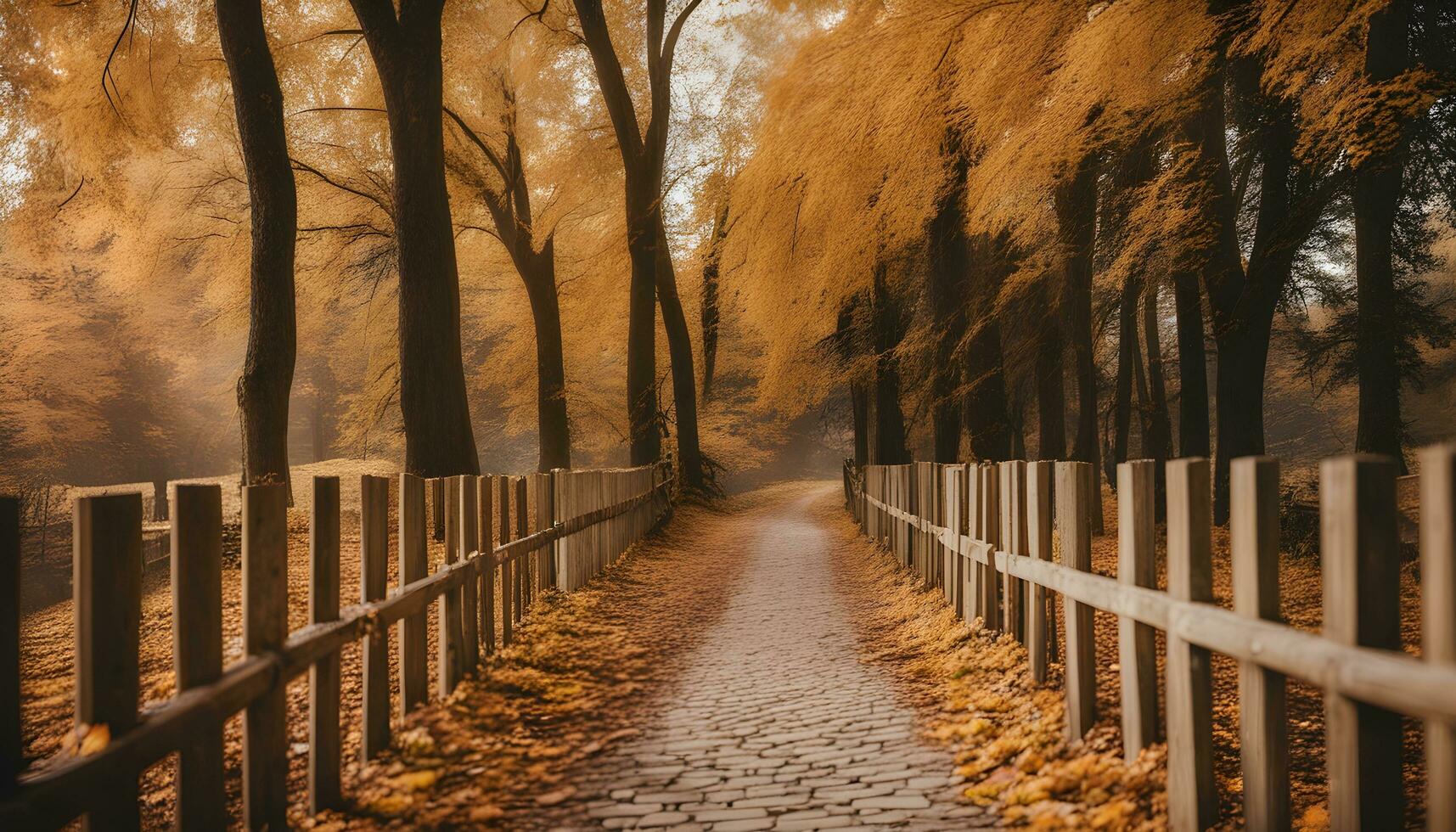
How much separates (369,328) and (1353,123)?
25608mm

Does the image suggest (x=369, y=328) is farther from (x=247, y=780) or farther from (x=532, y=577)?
(x=247, y=780)

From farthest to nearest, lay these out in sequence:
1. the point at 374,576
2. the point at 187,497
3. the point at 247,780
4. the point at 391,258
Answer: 1. the point at 391,258
2. the point at 374,576
3. the point at 247,780
4. the point at 187,497

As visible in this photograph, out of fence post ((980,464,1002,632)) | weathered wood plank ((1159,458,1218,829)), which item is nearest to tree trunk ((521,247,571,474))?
fence post ((980,464,1002,632))

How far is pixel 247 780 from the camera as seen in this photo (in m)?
3.15

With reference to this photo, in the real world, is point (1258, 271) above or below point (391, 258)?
below

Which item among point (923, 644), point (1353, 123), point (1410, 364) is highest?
point (1353, 123)

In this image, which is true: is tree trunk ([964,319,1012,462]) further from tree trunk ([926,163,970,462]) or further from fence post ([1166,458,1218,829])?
fence post ([1166,458,1218,829])

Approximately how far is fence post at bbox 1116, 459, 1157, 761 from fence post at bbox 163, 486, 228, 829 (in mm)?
3002

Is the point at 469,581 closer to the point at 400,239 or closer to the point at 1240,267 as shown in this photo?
the point at 400,239

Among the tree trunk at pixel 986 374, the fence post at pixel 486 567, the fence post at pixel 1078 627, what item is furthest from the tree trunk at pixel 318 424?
the fence post at pixel 1078 627

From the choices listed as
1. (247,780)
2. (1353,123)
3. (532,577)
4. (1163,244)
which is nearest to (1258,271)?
(1163,244)

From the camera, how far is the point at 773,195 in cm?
1067

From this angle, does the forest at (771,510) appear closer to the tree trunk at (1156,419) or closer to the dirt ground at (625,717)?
the dirt ground at (625,717)

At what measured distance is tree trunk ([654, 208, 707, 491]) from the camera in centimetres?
2244
